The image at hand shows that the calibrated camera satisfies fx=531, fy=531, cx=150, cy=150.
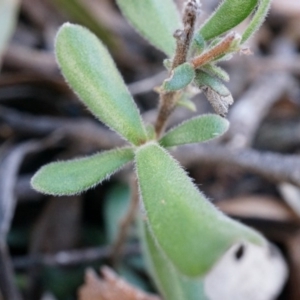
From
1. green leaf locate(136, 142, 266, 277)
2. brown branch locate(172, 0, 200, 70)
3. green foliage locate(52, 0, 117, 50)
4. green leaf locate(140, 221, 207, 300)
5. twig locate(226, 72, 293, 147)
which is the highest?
brown branch locate(172, 0, 200, 70)

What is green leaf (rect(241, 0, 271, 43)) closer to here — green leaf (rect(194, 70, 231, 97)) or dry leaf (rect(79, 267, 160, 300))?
green leaf (rect(194, 70, 231, 97))

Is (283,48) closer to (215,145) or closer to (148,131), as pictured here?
(215,145)

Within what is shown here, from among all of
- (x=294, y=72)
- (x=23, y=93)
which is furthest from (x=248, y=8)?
(x=294, y=72)

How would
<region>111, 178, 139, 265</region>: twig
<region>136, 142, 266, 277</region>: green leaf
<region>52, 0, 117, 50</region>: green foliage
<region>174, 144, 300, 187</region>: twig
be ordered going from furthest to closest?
<region>52, 0, 117, 50</region>: green foliage → <region>174, 144, 300, 187</region>: twig → <region>111, 178, 139, 265</region>: twig → <region>136, 142, 266, 277</region>: green leaf

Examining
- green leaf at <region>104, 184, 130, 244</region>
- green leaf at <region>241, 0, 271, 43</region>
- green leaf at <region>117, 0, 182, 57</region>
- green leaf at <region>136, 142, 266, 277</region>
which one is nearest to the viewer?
green leaf at <region>136, 142, 266, 277</region>

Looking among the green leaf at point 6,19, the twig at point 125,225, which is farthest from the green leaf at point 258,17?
the green leaf at point 6,19

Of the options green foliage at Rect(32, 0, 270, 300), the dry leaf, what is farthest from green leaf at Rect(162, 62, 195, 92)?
the dry leaf

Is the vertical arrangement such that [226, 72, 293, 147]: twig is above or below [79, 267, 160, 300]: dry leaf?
below

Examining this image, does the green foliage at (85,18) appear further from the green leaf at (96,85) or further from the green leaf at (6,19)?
the green leaf at (96,85)
